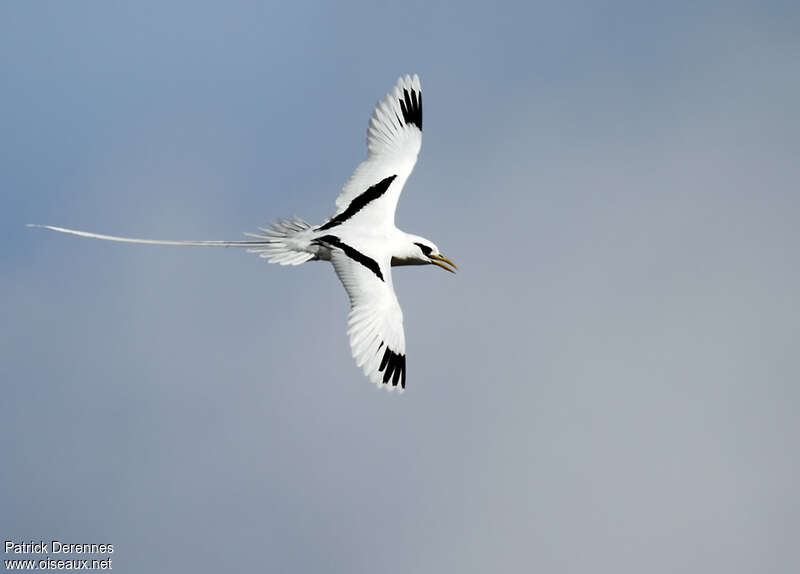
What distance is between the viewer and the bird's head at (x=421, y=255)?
2420 centimetres

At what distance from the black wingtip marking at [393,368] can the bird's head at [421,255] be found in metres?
3.71

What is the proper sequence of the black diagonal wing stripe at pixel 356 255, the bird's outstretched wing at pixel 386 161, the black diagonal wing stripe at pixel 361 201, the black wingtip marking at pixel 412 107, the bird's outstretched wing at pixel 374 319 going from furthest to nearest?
1. the black wingtip marking at pixel 412 107
2. the bird's outstretched wing at pixel 386 161
3. the black diagonal wing stripe at pixel 361 201
4. the black diagonal wing stripe at pixel 356 255
5. the bird's outstretched wing at pixel 374 319

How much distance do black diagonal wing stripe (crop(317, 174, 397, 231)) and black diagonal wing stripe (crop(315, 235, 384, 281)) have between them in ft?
2.59

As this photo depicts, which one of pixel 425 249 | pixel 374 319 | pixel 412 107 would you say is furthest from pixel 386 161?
→ pixel 374 319

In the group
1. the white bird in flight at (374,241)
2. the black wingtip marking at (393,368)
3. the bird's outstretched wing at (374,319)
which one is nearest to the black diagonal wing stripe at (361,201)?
the white bird in flight at (374,241)

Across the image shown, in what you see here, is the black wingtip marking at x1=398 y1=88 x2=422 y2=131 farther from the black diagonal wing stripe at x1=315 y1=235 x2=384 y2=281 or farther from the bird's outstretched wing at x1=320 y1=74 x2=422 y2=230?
the black diagonal wing stripe at x1=315 y1=235 x2=384 y2=281

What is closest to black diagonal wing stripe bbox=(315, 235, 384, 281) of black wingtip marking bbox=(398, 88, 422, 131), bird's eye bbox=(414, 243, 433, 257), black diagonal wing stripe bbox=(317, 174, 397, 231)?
black diagonal wing stripe bbox=(317, 174, 397, 231)

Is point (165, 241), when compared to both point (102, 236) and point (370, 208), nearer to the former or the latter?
point (102, 236)

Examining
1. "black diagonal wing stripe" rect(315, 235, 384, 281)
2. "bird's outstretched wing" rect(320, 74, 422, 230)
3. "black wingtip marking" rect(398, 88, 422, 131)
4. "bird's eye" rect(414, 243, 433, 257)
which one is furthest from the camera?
"black wingtip marking" rect(398, 88, 422, 131)

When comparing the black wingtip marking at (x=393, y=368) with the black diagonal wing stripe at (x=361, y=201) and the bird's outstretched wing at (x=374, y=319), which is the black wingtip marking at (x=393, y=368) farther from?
the black diagonal wing stripe at (x=361, y=201)

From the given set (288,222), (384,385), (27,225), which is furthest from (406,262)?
(27,225)

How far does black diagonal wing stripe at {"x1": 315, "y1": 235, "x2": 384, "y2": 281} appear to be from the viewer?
72.5 ft

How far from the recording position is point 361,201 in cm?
2478

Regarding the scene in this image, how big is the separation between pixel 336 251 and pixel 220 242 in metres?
2.80
